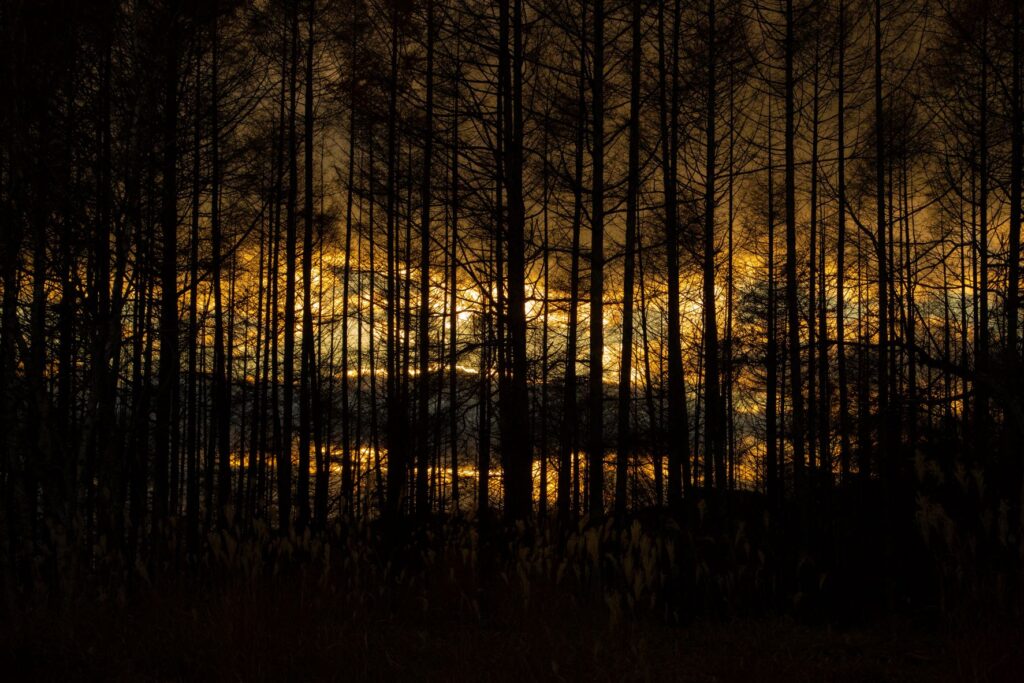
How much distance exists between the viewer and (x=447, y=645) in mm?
3863

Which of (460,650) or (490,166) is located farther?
(490,166)

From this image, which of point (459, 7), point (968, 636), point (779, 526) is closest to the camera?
point (968, 636)

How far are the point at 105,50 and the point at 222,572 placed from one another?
4001mm

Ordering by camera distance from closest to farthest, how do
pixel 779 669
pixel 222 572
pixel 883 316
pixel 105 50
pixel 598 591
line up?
pixel 779 669, pixel 598 591, pixel 105 50, pixel 222 572, pixel 883 316

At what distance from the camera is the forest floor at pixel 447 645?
3.29 metres

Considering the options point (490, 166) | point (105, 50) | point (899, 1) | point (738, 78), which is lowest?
point (490, 166)

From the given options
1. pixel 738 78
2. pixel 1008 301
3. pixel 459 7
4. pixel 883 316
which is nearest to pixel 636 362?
pixel 883 316

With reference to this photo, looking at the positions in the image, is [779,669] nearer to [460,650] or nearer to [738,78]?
[460,650]

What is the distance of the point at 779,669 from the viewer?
3.30 metres

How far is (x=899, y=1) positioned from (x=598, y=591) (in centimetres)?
1024

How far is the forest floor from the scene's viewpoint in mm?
3287

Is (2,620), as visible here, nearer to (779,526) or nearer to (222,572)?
(222,572)

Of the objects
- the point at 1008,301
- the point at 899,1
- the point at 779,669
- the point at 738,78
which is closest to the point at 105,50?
the point at 779,669

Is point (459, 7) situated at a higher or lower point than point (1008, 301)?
higher
